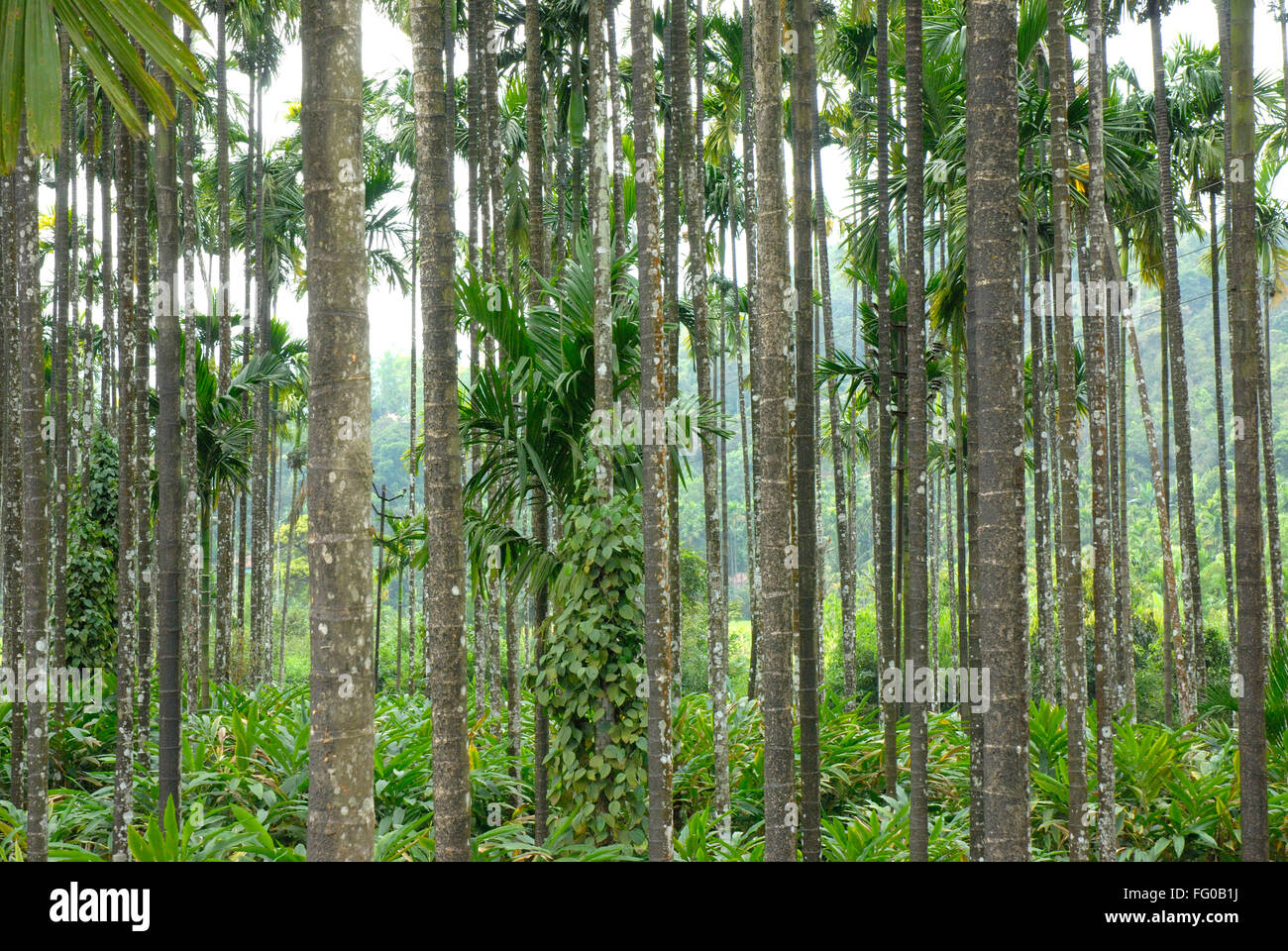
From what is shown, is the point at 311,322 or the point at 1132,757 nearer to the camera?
the point at 311,322

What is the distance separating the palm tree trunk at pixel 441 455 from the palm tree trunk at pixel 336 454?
4.17 feet

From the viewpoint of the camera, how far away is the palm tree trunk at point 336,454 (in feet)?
8.16

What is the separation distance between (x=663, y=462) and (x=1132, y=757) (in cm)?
592

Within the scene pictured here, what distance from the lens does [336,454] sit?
2502 millimetres

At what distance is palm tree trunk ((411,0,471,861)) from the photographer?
380 cm

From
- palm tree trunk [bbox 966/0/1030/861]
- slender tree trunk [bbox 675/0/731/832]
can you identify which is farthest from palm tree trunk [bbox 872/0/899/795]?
palm tree trunk [bbox 966/0/1030/861]

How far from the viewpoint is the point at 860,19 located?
10641mm

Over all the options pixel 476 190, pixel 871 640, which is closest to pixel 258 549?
pixel 476 190

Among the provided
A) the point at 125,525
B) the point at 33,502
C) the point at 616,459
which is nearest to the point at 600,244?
the point at 616,459

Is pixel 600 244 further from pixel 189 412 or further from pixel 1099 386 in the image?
pixel 189 412

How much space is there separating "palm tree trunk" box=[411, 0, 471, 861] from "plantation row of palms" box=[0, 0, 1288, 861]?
19 mm
